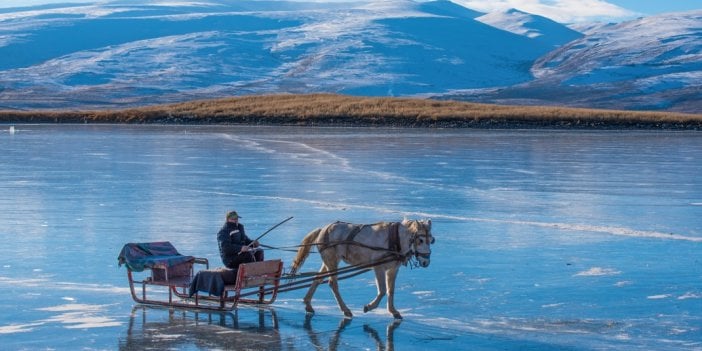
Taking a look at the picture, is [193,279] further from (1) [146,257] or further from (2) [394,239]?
(2) [394,239]

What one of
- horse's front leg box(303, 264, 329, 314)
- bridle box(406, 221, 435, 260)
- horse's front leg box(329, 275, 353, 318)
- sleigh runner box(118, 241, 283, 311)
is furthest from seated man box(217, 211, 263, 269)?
bridle box(406, 221, 435, 260)

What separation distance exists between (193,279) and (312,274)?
3.66 ft

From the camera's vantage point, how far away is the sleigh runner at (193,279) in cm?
1147

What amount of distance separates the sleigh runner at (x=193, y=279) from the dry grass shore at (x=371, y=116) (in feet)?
183

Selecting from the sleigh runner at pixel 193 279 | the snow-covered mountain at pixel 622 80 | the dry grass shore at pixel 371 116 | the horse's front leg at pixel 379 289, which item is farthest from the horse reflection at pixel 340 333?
the snow-covered mountain at pixel 622 80

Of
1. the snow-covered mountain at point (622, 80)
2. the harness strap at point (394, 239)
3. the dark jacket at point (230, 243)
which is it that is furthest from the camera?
the snow-covered mountain at point (622, 80)

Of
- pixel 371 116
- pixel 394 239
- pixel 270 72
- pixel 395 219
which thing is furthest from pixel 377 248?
pixel 270 72

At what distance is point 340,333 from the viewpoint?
10.8 m

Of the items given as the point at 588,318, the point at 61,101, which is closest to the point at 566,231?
the point at 588,318

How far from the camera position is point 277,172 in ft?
97.2

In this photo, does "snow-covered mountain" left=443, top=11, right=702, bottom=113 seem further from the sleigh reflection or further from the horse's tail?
the sleigh reflection

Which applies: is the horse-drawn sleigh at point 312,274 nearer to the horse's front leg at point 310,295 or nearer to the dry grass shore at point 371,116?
the horse's front leg at point 310,295

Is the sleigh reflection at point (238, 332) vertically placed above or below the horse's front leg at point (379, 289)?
below

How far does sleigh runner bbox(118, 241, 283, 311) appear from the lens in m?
11.5
